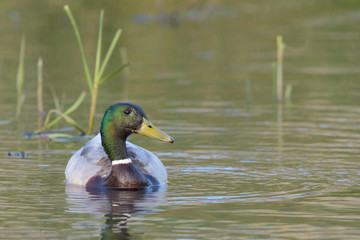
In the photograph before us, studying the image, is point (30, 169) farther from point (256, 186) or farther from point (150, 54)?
point (150, 54)

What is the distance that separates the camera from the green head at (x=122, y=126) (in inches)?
415

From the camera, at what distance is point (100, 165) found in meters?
10.9

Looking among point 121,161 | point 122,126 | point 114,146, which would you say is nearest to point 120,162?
point 121,161

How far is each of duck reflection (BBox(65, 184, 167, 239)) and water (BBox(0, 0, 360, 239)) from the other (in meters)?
0.02

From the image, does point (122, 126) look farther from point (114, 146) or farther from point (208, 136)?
point (208, 136)

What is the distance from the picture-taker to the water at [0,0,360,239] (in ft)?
27.7

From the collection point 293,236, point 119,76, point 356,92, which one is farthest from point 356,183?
point 119,76

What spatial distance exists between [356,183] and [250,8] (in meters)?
26.3

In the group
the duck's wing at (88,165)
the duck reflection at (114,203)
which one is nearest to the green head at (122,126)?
the duck's wing at (88,165)

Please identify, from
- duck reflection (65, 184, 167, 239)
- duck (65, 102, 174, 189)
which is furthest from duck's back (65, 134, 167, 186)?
duck reflection (65, 184, 167, 239)

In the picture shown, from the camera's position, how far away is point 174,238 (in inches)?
305

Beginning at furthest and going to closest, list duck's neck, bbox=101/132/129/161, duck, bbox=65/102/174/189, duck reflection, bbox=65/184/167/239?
1. duck's neck, bbox=101/132/129/161
2. duck, bbox=65/102/174/189
3. duck reflection, bbox=65/184/167/239

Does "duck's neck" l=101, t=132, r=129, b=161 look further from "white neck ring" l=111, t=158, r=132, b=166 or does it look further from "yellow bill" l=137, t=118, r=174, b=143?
"yellow bill" l=137, t=118, r=174, b=143

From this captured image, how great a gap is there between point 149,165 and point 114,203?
4.47 feet
